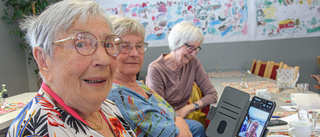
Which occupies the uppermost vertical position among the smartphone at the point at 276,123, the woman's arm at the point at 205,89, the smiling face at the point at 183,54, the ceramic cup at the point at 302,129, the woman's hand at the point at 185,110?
the smiling face at the point at 183,54

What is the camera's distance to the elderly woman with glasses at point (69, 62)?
81 centimetres

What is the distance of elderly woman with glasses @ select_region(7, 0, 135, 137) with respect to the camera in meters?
0.81

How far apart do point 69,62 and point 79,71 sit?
41 millimetres

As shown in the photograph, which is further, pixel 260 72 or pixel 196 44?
pixel 260 72

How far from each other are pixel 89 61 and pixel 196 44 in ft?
5.31

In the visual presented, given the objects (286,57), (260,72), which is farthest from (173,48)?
(286,57)

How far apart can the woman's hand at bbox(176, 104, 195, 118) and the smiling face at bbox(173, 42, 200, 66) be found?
1.21 ft

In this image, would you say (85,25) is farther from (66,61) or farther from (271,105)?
(271,105)

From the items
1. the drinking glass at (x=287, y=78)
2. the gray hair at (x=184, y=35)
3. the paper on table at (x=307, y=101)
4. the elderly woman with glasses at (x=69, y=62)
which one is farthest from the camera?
the drinking glass at (x=287, y=78)

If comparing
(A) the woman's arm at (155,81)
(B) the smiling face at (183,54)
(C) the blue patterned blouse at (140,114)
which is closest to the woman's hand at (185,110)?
(A) the woman's arm at (155,81)

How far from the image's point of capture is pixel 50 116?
767 mm

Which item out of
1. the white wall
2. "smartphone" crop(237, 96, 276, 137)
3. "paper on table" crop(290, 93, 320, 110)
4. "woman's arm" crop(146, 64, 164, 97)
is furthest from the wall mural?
"smartphone" crop(237, 96, 276, 137)

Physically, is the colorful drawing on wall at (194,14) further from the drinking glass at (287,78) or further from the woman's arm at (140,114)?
the woman's arm at (140,114)

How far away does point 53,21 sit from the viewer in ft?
2.67
